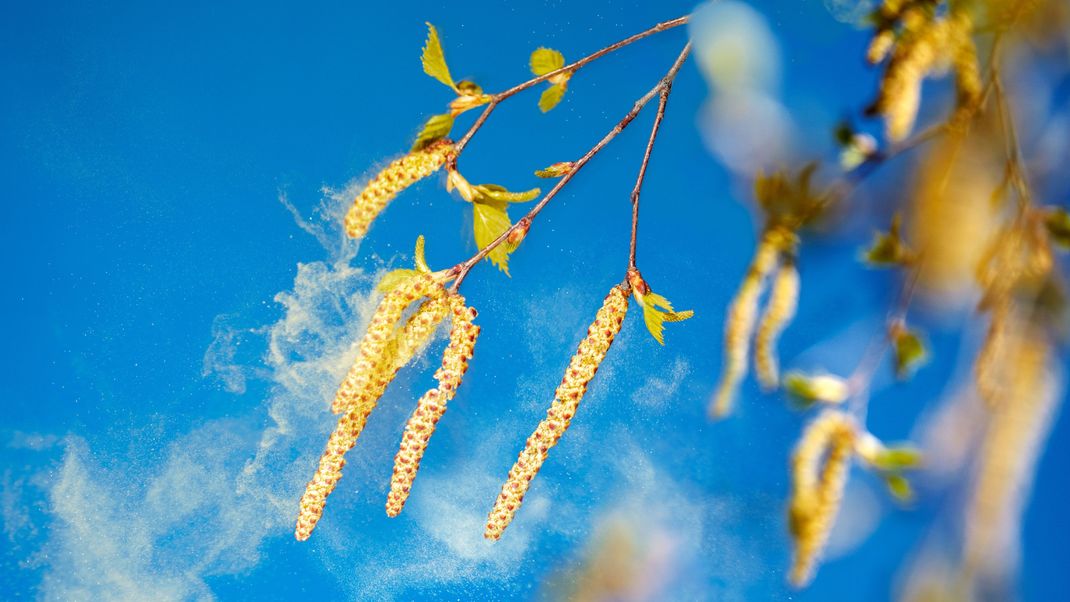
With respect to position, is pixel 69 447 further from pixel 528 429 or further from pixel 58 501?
pixel 528 429

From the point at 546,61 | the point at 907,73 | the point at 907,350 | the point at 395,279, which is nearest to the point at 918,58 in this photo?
the point at 907,73

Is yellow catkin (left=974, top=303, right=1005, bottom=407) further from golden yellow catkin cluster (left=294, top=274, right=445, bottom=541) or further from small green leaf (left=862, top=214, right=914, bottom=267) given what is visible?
golden yellow catkin cluster (left=294, top=274, right=445, bottom=541)

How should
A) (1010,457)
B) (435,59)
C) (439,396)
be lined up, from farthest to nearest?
(439,396)
(435,59)
(1010,457)

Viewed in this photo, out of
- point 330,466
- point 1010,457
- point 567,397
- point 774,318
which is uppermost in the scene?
point 330,466

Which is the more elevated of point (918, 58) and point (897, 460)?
point (918, 58)

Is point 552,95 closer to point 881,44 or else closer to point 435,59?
point 435,59

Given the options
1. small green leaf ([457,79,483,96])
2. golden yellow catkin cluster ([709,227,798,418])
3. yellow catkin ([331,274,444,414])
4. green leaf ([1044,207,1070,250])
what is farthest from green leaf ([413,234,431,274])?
green leaf ([1044,207,1070,250])

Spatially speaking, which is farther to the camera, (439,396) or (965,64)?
(439,396)
